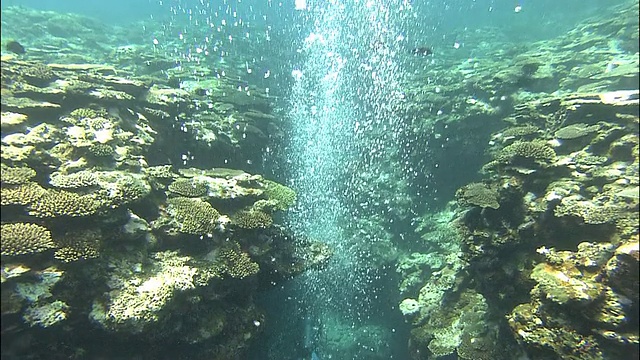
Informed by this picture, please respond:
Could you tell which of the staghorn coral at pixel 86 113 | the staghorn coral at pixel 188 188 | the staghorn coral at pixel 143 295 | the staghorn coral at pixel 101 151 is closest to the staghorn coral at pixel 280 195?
the staghorn coral at pixel 188 188

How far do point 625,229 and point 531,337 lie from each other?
82.1 inches

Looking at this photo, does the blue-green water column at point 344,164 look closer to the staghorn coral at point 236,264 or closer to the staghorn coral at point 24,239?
the staghorn coral at point 236,264

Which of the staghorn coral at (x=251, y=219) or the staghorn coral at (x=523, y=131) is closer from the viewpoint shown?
the staghorn coral at (x=251, y=219)

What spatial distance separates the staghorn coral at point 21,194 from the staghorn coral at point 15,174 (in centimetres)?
7

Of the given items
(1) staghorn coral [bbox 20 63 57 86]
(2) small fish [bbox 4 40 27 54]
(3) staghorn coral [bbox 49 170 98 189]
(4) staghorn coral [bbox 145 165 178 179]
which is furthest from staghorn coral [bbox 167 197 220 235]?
(2) small fish [bbox 4 40 27 54]

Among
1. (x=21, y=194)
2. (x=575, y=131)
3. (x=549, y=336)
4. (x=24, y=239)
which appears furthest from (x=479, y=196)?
(x=21, y=194)

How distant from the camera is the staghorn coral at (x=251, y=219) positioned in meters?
6.51

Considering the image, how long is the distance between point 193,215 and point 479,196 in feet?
18.6

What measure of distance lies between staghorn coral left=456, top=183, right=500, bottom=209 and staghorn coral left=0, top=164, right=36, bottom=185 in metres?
7.53

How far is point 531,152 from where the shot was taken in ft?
21.8

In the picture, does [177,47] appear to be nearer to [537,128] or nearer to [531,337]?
[537,128]

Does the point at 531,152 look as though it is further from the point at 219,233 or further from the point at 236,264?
the point at 219,233

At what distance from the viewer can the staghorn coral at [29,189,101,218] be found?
4.42 metres

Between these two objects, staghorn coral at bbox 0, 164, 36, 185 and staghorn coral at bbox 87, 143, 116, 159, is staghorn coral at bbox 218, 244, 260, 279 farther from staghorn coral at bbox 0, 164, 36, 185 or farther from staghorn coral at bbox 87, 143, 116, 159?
staghorn coral at bbox 0, 164, 36, 185
